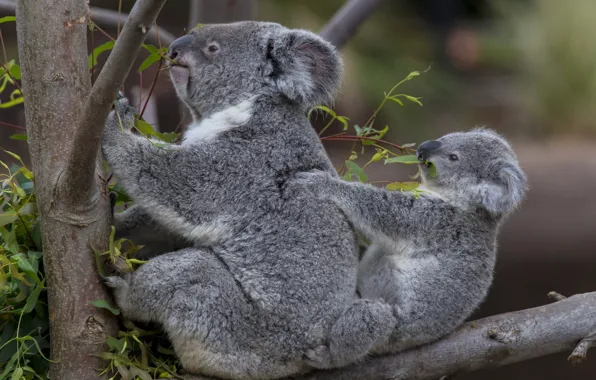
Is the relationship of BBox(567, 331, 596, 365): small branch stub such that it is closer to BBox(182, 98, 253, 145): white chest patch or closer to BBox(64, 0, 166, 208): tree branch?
BBox(182, 98, 253, 145): white chest patch

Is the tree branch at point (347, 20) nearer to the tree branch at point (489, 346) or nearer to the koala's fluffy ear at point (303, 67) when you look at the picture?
the koala's fluffy ear at point (303, 67)

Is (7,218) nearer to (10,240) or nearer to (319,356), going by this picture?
(10,240)

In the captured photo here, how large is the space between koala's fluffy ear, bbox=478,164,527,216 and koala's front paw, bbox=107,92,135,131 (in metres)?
1.28

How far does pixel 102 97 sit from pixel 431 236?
1.33 metres

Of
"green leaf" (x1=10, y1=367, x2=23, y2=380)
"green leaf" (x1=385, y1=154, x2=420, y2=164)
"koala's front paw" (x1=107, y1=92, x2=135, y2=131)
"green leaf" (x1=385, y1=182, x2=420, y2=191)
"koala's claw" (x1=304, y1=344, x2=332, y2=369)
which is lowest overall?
"green leaf" (x1=10, y1=367, x2=23, y2=380)

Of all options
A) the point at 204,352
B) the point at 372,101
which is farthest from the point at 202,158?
the point at 372,101

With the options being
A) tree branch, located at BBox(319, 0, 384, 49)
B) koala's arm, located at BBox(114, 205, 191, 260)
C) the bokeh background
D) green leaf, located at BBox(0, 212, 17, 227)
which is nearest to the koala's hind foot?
koala's arm, located at BBox(114, 205, 191, 260)

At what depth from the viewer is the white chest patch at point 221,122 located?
2732mm

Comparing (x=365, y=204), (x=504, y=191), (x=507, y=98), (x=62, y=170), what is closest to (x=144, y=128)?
(x=62, y=170)

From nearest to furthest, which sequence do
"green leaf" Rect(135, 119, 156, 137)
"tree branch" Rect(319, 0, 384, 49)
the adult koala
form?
the adult koala
"green leaf" Rect(135, 119, 156, 137)
"tree branch" Rect(319, 0, 384, 49)

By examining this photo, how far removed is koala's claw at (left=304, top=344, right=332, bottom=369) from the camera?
2537mm

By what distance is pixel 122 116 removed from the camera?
8.30ft

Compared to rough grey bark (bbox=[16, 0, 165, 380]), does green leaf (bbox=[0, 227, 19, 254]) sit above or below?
below

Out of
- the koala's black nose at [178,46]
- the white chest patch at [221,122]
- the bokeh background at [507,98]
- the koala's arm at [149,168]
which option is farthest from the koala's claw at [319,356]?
the bokeh background at [507,98]
